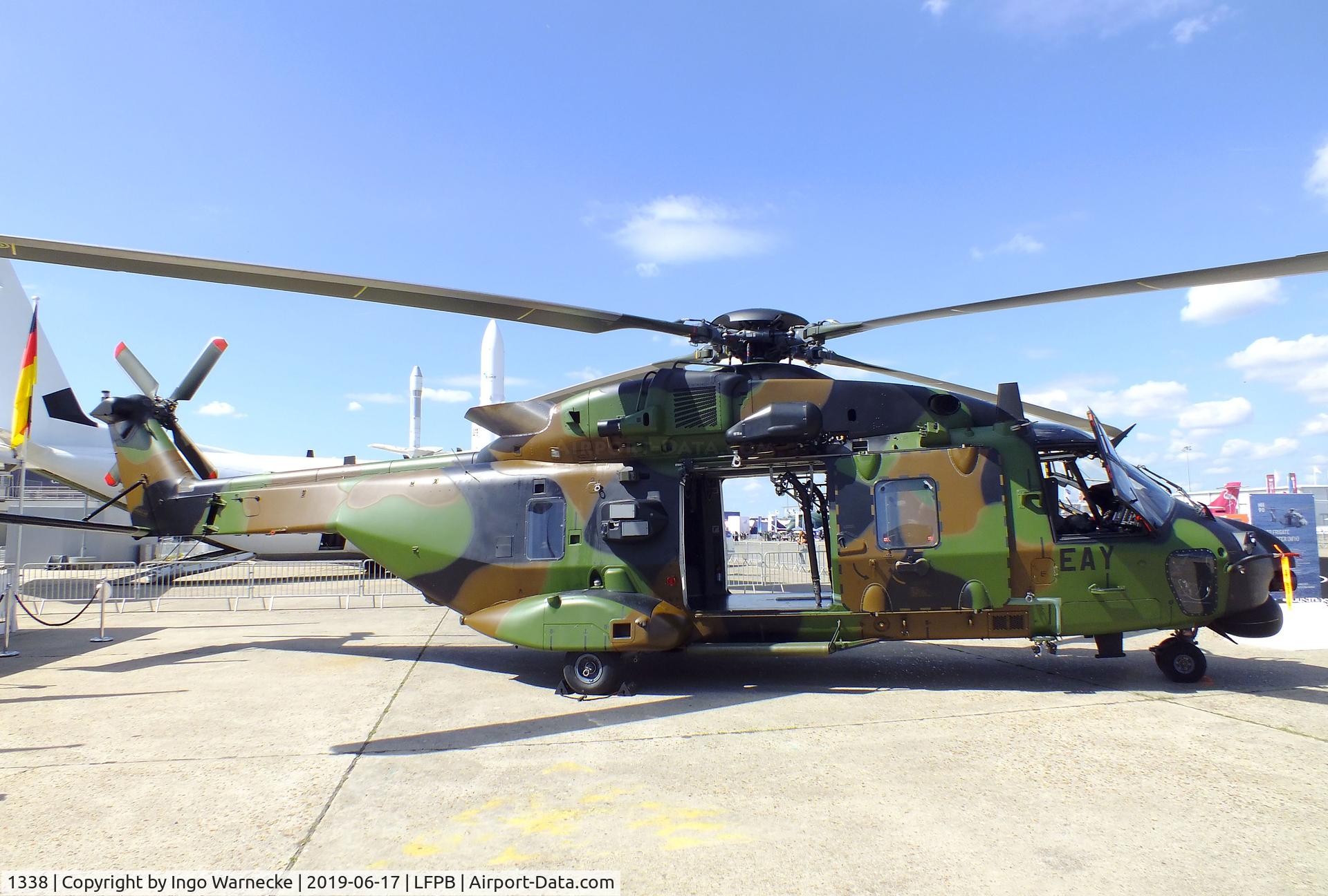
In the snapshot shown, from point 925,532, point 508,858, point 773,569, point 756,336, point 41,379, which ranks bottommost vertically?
point 508,858

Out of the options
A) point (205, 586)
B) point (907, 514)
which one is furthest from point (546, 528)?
point (205, 586)

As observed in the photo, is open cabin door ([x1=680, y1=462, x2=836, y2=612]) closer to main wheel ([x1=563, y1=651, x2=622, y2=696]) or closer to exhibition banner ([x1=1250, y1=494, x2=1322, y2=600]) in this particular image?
main wheel ([x1=563, y1=651, x2=622, y2=696])

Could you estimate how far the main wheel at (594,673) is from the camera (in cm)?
773

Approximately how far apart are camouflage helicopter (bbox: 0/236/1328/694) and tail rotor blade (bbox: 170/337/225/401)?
518 cm

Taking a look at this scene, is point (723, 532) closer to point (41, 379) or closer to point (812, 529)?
point (812, 529)

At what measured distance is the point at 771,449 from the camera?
317 inches

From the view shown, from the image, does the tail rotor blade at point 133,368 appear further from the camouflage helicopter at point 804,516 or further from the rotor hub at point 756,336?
the rotor hub at point 756,336

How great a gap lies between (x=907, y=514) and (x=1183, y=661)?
10.4 feet

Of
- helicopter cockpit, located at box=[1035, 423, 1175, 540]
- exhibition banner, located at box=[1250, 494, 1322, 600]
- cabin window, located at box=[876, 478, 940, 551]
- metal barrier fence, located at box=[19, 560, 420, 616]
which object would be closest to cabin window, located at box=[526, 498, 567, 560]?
cabin window, located at box=[876, 478, 940, 551]

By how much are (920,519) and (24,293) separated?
34380mm

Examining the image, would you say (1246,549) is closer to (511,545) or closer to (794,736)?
(794,736)

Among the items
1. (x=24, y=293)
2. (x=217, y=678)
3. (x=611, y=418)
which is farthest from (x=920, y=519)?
(x=24, y=293)

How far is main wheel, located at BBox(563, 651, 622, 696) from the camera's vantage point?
773 centimetres

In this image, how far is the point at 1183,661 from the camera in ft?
25.2
